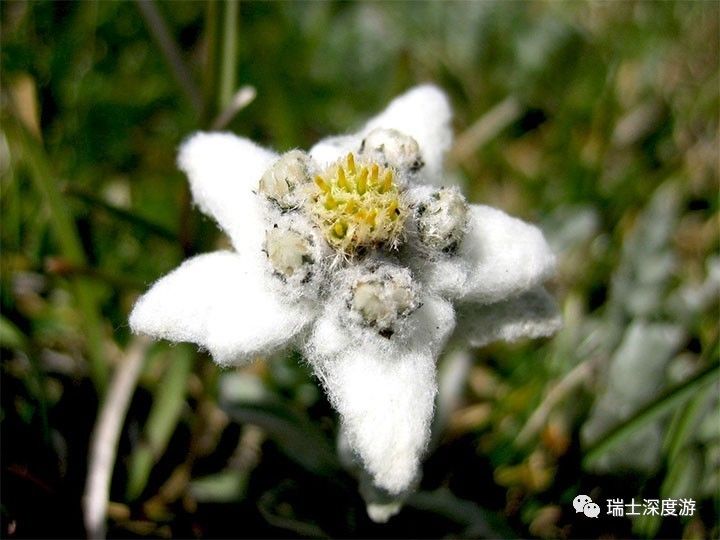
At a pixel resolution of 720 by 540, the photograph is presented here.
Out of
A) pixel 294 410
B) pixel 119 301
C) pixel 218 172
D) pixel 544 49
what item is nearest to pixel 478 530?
pixel 294 410

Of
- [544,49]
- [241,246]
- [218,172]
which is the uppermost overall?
[544,49]

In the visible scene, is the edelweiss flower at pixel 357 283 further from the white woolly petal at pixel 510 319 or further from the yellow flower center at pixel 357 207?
the white woolly petal at pixel 510 319

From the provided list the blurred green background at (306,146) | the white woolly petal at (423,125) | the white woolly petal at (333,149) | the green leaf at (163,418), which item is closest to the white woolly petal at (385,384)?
the white woolly petal at (333,149)

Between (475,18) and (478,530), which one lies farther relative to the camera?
(475,18)

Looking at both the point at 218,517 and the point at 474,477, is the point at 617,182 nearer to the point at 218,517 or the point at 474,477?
the point at 474,477

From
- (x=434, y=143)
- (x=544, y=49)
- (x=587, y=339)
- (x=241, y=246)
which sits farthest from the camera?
(x=544, y=49)

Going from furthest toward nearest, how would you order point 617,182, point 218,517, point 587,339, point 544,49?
1. point 544,49
2. point 617,182
3. point 587,339
4. point 218,517

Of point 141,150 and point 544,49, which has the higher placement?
point 544,49

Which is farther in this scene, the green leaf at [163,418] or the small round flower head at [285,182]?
the green leaf at [163,418]

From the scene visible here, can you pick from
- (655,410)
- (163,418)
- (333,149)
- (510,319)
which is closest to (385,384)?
(510,319)
